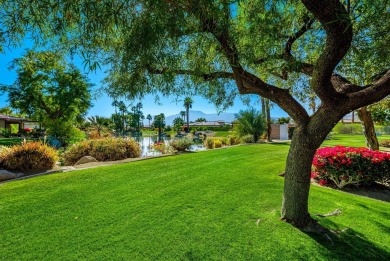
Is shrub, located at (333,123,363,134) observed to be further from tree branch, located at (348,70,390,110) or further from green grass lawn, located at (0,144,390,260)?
tree branch, located at (348,70,390,110)

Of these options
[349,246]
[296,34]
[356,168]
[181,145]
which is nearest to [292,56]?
[296,34]

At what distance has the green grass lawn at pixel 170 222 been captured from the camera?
282 cm

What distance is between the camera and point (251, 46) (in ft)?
9.80

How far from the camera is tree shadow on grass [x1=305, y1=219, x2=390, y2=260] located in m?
2.86

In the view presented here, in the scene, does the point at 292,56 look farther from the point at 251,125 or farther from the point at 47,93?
the point at 47,93

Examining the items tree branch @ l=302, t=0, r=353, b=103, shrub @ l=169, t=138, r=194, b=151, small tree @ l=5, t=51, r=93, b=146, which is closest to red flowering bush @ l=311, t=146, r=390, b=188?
tree branch @ l=302, t=0, r=353, b=103

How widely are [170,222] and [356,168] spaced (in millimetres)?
5808

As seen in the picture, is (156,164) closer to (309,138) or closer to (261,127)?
(309,138)

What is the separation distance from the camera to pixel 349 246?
3.06 meters

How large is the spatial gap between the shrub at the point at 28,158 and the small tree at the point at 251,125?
50.6ft

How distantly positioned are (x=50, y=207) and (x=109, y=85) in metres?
2.50

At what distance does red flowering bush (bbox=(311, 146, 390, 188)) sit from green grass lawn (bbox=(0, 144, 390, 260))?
1175 millimetres

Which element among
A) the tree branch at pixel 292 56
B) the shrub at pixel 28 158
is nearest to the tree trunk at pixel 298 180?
the tree branch at pixel 292 56

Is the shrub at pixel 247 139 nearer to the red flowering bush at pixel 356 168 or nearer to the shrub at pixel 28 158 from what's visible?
the red flowering bush at pixel 356 168
